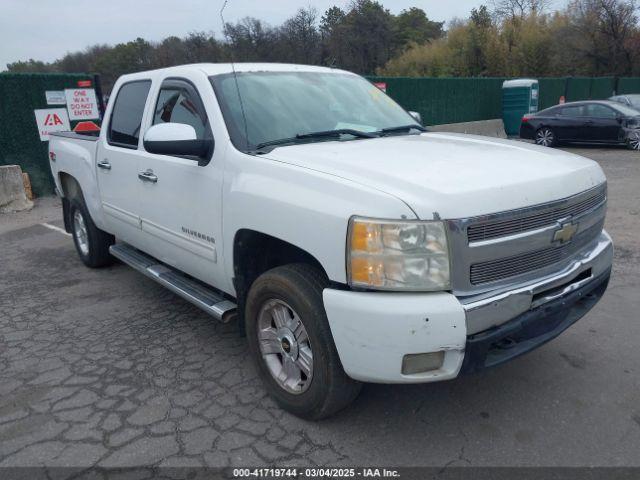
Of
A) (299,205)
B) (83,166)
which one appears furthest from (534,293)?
(83,166)

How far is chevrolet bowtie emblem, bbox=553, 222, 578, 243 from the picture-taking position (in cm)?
277

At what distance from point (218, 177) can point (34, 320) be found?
96.9 inches

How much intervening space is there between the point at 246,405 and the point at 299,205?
51.1 inches

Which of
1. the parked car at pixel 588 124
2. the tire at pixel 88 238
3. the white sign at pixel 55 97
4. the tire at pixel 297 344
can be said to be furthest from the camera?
the parked car at pixel 588 124

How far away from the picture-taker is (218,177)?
3.30m

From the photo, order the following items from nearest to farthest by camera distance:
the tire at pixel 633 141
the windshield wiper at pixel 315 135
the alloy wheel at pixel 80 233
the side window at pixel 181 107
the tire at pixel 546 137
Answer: the windshield wiper at pixel 315 135
the side window at pixel 181 107
the alloy wheel at pixel 80 233
the tire at pixel 633 141
the tire at pixel 546 137

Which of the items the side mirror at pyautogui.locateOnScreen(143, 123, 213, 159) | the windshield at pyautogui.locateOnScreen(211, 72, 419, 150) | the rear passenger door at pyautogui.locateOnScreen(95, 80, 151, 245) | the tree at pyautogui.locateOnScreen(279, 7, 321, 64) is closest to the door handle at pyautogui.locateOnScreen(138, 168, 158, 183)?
the rear passenger door at pyautogui.locateOnScreen(95, 80, 151, 245)

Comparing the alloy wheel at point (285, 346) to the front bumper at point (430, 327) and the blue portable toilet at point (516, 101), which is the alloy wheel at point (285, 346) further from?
the blue portable toilet at point (516, 101)

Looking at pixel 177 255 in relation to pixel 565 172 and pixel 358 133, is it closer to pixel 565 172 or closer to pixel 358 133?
pixel 358 133

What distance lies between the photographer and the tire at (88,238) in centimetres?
564

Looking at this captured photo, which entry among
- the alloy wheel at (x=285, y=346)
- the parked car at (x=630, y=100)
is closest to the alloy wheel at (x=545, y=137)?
the parked car at (x=630, y=100)

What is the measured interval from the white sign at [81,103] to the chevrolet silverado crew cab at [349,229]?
7.48 meters

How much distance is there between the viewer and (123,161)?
4.47m

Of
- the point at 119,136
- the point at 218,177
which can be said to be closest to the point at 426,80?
the point at 119,136
